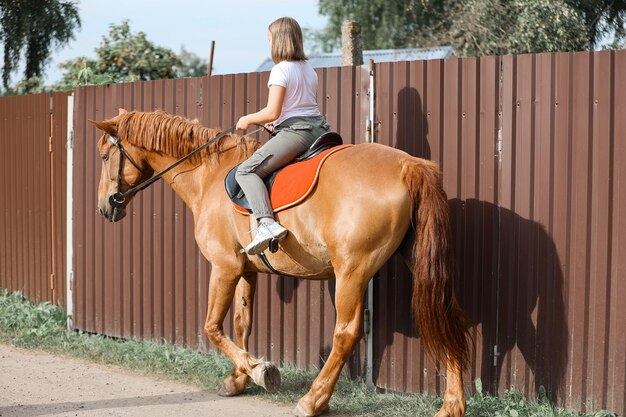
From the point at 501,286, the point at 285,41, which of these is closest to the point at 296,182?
the point at 285,41

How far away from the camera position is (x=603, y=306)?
560 cm

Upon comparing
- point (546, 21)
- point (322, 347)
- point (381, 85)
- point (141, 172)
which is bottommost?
point (322, 347)

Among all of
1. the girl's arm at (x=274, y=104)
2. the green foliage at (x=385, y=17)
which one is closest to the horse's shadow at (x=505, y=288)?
the girl's arm at (x=274, y=104)

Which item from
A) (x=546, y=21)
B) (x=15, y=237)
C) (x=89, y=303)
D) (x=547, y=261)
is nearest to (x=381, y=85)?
(x=547, y=261)

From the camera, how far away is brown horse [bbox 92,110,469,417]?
5406mm

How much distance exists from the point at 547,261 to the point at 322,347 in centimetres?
220

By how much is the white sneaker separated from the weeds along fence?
49.4 inches

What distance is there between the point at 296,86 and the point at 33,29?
13.7 metres

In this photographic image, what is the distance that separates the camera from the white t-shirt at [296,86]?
5.92m

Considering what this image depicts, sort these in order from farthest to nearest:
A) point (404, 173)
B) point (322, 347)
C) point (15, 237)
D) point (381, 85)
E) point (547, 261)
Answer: point (15, 237), point (322, 347), point (381, 85), point (547, 261), point (404, 173)

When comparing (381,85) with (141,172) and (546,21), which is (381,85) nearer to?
(141,172)

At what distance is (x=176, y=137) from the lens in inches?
268

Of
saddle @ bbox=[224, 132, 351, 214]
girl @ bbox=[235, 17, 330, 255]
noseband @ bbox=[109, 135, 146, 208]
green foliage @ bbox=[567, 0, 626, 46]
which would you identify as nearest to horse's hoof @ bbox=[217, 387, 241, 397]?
girl @ bbox=[235, 17, 330, 255]

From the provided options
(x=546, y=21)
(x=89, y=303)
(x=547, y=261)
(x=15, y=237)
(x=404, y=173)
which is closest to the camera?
(x=404, y=173)
